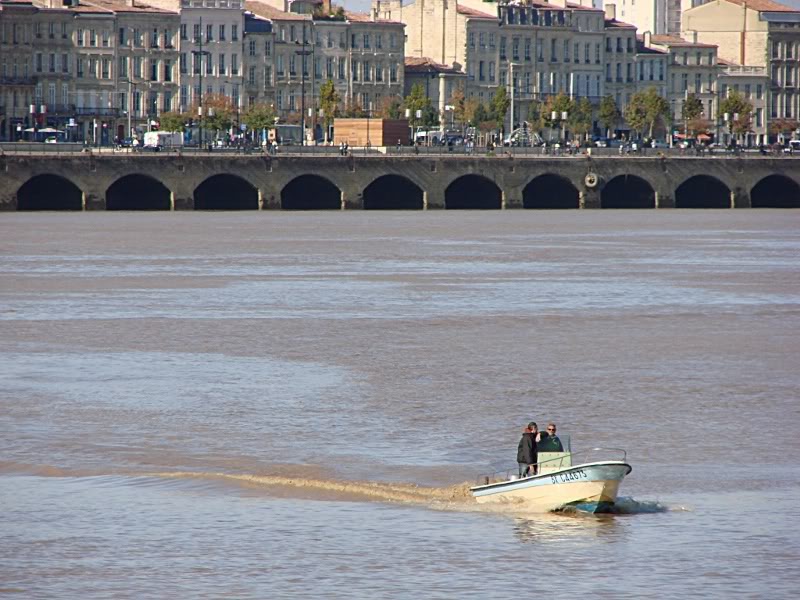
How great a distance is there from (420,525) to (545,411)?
891 centimetres

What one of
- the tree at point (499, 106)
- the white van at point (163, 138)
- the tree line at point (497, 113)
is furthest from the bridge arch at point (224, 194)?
the tree at point (499, 106)

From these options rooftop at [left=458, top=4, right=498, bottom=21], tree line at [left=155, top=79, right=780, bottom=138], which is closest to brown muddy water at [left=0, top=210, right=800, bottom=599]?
tree line at [left=155, top=79, right=780, bottom=138]

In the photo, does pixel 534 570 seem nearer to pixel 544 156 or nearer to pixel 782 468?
pixel 782 468

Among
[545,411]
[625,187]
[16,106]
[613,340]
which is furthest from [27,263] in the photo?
[16,106]

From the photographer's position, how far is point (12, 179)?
95688 mm

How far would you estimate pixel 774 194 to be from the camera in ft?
393

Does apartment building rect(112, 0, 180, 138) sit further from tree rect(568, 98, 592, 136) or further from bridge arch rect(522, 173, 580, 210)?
bridge arch rect(522, 173, 580, 210)

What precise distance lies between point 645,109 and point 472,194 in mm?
37782

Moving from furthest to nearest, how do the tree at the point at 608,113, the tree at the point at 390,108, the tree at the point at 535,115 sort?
the tree at the point at 608,113 < the tree at the point at 535,115 < the tree at the point at 390,108

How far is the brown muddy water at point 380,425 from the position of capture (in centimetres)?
2370

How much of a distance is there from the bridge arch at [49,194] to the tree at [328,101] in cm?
3270

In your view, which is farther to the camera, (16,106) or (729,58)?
(729,58)

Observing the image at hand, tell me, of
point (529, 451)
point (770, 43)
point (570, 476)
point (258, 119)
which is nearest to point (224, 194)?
point (258, 119)

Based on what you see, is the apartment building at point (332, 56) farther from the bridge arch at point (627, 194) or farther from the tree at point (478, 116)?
the bridge arch at point (627, 194)
